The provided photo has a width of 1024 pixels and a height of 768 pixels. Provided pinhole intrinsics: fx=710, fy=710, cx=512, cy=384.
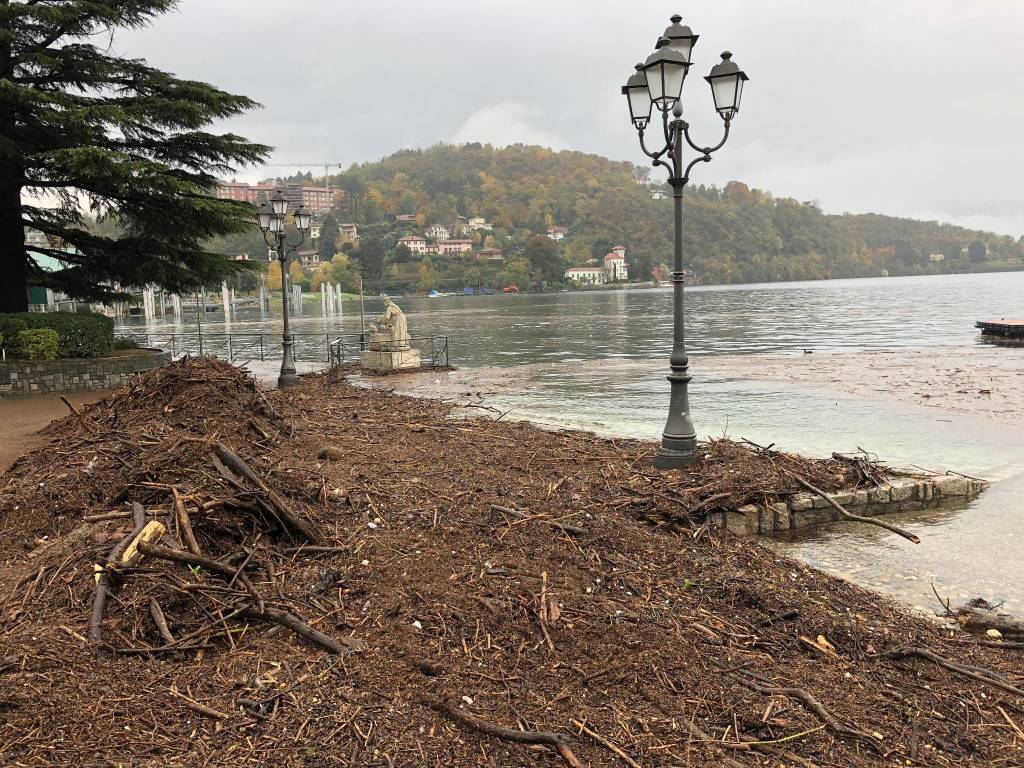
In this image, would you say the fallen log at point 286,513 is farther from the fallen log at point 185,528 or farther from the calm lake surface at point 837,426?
the calm lake surface at point 837,426

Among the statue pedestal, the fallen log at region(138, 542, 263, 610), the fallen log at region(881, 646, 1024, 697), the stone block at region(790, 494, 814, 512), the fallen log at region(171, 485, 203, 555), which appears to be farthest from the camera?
the statue pedestal

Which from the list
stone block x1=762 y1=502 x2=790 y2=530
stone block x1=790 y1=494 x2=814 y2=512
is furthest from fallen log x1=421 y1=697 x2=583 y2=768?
stone block x1=790 y1=494 x2=814 y2=512

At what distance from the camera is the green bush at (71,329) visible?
51.3ft

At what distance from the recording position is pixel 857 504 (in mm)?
6742

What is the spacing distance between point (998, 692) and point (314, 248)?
16318 cm

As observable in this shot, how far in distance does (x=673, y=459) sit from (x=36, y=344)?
580 inches

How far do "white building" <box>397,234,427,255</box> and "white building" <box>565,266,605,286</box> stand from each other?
3320 centimetres

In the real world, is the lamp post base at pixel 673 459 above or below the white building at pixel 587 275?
Answer: below

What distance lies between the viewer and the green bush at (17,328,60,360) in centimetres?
1554

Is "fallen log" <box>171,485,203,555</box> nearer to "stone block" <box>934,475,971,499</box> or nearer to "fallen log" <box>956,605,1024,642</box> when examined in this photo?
"fallen log" <box>956,605,1024,642</box>

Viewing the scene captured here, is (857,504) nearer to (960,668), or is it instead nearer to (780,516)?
(780,516)

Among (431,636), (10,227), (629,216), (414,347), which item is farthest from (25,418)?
(629,216)

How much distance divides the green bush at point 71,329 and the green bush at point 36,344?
0.13m

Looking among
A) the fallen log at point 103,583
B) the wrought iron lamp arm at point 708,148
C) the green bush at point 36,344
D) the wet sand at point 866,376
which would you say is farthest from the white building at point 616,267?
the fallen log at point 103,583
